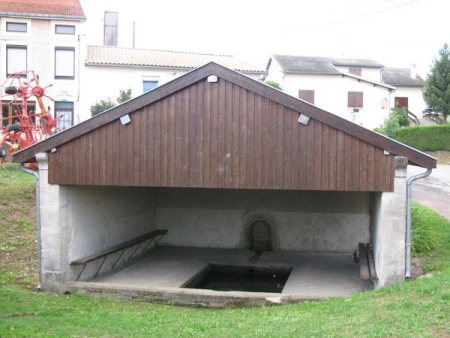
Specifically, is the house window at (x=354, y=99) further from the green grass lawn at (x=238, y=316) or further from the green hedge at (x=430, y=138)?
the green grass lawn at (x=238, y=316)

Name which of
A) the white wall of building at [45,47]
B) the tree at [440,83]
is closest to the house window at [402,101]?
the tree at [440,83]

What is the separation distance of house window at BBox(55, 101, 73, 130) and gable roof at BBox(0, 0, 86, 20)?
452 centimetres

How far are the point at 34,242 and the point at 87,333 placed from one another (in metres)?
6.94

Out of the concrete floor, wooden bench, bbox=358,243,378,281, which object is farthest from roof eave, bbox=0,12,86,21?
wooden bench, bbox=358,243,378,281

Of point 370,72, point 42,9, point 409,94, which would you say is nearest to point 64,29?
point 42,9

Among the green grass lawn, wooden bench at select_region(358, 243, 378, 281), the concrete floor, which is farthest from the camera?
the concrete floor

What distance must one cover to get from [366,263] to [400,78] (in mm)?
38551

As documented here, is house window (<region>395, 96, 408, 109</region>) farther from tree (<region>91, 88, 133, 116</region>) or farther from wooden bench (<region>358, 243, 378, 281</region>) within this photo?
wooden bench (<region>358, 243, 378, 281</region>)

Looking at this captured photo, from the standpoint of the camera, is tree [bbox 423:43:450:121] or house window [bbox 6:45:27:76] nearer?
house window [bbox 6:45:27:76]

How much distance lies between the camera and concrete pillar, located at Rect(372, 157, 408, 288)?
30.4 ft

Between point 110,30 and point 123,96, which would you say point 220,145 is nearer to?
point 123,96

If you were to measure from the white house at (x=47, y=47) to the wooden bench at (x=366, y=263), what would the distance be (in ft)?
65.5

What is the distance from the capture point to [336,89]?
125 ft

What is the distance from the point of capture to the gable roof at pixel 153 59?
30.0m
